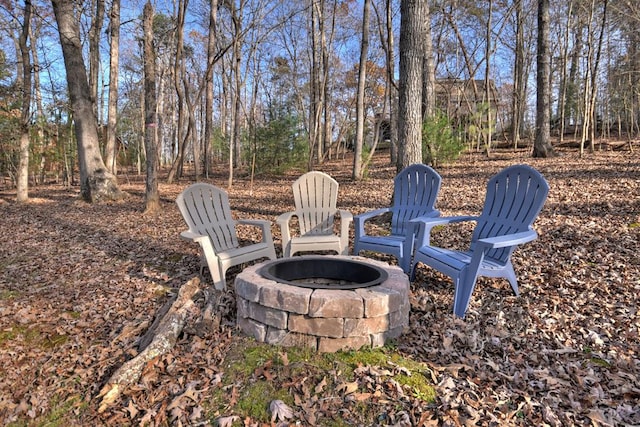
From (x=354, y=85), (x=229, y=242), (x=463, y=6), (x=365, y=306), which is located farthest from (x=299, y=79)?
(x=365, y=306)

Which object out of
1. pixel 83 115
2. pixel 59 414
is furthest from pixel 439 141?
pixel 59 414

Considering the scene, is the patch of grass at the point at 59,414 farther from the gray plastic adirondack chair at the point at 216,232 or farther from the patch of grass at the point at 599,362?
the patch of grass at the point at 599,362

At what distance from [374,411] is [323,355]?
473mm

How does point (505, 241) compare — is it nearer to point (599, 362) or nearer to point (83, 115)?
point (599, 362)

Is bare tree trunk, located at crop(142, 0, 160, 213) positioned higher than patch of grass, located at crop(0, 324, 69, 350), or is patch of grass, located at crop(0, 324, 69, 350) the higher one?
bare tree trunk, located at crop(142, 0, 160, 213)

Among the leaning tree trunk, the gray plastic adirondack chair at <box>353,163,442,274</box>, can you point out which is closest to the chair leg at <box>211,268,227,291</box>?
the gray plastic adirondack chair at <box>353,163,442,274</box>

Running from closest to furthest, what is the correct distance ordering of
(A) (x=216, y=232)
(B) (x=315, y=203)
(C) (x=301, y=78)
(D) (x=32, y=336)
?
1. (D) (x=32, y=336)
2. (A) (x=216, y=232)
3. (B) (x=315, y=203)
4. (C) (x=301, y=78)

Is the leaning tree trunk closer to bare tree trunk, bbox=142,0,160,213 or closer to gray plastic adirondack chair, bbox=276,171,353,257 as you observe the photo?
bare tree trunk, bbox=142,0,160,213

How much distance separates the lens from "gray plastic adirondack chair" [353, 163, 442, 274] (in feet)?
10.9

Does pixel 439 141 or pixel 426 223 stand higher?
pixel 439 141

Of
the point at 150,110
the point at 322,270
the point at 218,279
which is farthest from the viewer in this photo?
the point at 150,110

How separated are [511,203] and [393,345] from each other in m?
1.62

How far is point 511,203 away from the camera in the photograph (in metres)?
3.08

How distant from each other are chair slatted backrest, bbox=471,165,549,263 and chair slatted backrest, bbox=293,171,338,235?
1.50 metres
